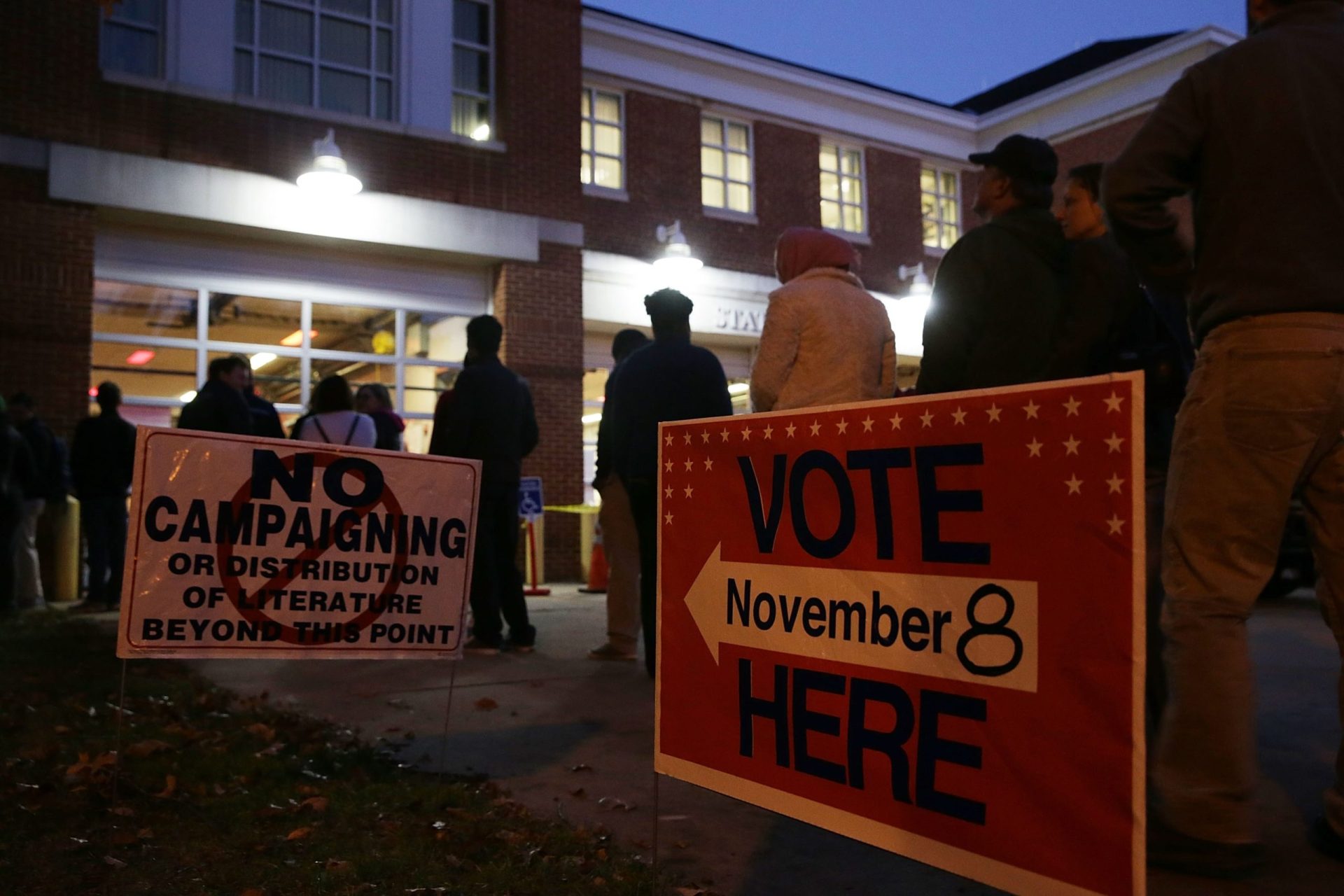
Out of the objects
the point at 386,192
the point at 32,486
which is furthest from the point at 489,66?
the point at 32,486

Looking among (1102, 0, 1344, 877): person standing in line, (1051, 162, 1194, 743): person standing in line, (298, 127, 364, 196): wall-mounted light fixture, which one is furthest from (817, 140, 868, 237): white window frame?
(1102, 0, 1344, 877): person standing in line

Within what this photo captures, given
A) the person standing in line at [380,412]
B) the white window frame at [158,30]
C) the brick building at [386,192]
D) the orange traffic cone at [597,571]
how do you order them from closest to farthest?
the person standing in line at [380,412] < the brick building at [386,192] < the white window frame at [158,30] < the orange traffic cone at [597,571]

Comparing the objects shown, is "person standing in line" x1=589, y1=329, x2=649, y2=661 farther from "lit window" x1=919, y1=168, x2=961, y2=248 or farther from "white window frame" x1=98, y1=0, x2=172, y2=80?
"lit window" x1=919, y1=168, x2=961, y2=248

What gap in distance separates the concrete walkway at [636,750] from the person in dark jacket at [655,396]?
0.85 meters

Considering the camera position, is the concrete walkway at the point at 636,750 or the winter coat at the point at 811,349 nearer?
the concrete walkway at the point at 636,750

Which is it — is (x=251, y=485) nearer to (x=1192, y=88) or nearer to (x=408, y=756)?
(x=408, y=756)

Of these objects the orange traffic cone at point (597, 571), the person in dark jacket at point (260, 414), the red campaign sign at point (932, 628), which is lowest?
the orange traffic cone at point (597, 571)

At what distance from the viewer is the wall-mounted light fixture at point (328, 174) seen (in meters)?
12.8

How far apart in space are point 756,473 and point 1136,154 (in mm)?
1287

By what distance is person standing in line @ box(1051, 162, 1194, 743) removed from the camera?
3537 mm

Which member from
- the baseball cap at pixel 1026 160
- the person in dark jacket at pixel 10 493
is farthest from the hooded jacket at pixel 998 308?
the person in dark jacket at pixel 10 493

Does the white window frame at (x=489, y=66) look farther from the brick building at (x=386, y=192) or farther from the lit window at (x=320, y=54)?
the lit window at (x=320, y=54)

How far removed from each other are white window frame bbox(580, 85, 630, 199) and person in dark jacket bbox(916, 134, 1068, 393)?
13.3 metres

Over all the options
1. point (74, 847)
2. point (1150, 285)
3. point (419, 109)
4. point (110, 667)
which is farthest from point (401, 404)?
point (1150, 285)
